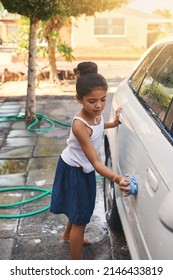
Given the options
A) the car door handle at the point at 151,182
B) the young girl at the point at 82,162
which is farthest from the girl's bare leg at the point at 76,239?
the car door handle at the point at 151,182

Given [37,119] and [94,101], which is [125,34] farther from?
[94,101]

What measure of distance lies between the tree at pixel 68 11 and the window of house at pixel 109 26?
16.2 m

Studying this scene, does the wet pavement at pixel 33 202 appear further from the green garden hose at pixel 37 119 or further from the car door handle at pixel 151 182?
the car door handle at pixel 151 182

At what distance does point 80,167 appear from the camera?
2.61 m

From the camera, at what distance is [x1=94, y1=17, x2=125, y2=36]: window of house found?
28.0 m

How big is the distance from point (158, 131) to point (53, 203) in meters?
1.09

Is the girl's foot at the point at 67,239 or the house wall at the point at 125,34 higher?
the house wall at the point at 125,34

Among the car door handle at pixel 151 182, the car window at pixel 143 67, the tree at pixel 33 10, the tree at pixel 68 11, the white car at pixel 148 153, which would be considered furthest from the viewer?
the tree at pixel 68 11

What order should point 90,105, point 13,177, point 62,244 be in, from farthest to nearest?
point 13,177, point 62,244, point 90,105

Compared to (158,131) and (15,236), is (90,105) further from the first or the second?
(15,236)

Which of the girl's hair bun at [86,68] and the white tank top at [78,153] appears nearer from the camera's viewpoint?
the white tank top at [78,153]

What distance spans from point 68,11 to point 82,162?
5264mm

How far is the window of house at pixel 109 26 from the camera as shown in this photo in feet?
92.0

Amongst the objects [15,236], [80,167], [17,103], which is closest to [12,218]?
[15,236]
